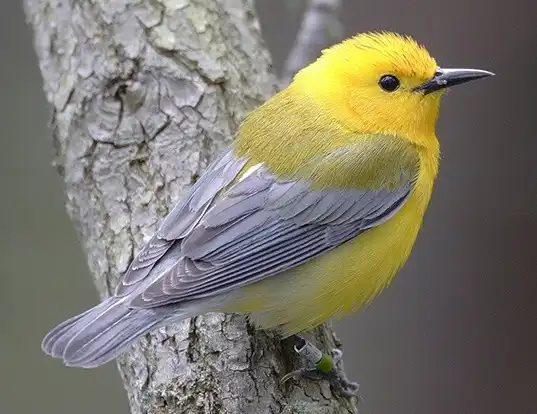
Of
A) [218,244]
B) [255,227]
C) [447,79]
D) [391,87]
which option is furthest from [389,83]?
[218,244]

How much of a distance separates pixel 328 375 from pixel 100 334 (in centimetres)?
104

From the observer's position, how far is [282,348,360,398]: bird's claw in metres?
3.88

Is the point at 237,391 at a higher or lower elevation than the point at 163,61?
lower

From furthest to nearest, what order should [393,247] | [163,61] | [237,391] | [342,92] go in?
[163,61] → [342,92] → [393,247] → [237,391]

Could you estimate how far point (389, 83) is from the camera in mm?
4238

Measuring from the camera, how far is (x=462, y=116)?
6.45 meters

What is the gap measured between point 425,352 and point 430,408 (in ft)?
1.35

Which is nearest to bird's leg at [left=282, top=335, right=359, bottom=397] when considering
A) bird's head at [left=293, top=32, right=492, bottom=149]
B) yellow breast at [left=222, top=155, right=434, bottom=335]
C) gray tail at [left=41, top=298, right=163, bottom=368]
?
yellow breast at [left=222, top=155, right=434, bottom=335]

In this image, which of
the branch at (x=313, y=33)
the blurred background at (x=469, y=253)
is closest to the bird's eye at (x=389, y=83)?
the branch at (x=313, y=33)

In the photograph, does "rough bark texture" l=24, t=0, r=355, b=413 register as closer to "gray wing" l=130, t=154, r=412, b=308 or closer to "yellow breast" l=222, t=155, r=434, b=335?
"yellow breast" l=222, t=155, r=434, b=335

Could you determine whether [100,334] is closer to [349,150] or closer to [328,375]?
[328,375]

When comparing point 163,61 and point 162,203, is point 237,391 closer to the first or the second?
point 162,203

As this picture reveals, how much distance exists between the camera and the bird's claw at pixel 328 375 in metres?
3.88

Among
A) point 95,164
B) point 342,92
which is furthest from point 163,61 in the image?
point 342,92
